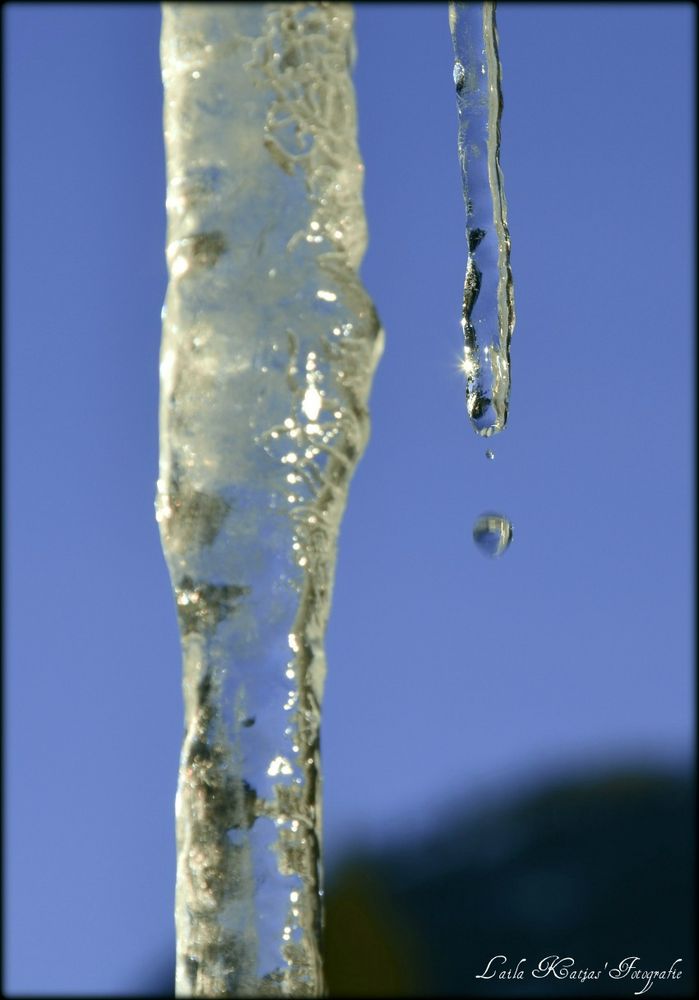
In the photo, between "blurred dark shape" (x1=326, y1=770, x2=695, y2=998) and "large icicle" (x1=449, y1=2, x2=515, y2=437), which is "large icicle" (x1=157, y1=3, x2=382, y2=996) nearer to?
"large icicle" (x1=449, y1=2, x2=515, y2=437)

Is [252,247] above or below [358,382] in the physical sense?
above

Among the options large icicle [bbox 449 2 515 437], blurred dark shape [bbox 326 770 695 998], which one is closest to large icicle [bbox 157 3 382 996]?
large icicle [bbox 449 2 515 437]

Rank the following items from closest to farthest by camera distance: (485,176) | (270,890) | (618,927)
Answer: (270,890) → (485,176) → (618,927)

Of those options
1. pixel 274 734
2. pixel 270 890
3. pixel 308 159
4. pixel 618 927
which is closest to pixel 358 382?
pixel 308 159

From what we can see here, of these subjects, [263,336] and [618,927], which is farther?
[618,927]

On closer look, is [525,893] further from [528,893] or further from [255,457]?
[255,457]

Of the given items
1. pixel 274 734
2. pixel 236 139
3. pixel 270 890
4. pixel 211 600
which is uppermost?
pixel 236 139

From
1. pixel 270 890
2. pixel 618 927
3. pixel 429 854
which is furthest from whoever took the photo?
pixel 429 854

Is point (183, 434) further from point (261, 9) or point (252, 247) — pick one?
point (261, 9)
